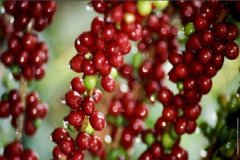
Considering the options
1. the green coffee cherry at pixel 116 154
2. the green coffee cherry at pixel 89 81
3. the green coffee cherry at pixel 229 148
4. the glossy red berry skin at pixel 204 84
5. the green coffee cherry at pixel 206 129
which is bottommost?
the green coffee cherry at pixel 229 148

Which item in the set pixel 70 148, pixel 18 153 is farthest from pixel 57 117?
pixel 70 148

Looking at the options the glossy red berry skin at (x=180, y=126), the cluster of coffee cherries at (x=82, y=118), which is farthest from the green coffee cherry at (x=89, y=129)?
the glossy red berry skin at (x=180, y=126)

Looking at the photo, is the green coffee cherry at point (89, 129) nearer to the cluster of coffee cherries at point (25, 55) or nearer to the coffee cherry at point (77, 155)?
the coffee cherry at point (77, 155)

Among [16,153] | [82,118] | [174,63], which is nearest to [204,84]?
[174,63]

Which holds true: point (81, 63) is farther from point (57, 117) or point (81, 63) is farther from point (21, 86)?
point (57, 117)

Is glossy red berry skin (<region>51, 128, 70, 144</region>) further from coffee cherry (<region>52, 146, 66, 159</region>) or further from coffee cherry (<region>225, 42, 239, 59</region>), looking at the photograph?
coffee cherry (<region>225, 42, 239, 59</region>)

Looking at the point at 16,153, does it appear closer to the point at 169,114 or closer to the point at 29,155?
the point at 29,155

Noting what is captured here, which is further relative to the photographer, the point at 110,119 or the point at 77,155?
the point at 110,119
